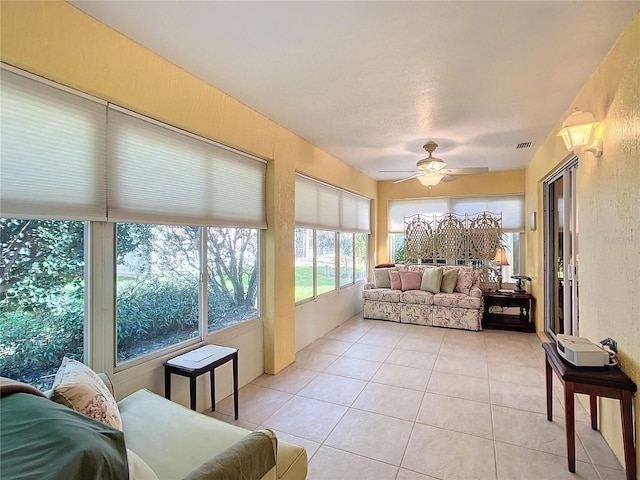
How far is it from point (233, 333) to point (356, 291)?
3314 millimetres

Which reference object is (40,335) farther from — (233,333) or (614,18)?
(614,18)

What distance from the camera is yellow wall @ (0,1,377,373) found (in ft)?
5.21

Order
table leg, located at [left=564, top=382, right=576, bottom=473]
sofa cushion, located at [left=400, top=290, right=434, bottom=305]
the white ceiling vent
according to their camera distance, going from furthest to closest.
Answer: sofa cushion, located at [left=400, top=290, right=434, bottom=305] → the white ceiling vent → table leg, located at [left=564, top=382, right=576, bottom=473]

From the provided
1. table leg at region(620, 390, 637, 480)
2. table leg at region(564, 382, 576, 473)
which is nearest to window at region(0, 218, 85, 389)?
table leg at region(564, 382, 576, 473)

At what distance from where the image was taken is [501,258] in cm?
535

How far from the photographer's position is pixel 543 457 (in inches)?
81.7

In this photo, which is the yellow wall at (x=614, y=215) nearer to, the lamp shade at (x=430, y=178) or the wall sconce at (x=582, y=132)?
the wall sconce at (x=582, y=132)

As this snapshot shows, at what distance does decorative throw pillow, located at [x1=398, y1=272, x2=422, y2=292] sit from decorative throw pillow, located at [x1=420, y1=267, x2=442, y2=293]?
0.09m

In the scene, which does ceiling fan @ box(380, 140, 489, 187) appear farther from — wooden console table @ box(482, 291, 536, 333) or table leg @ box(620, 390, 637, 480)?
table leg @ box(620, 390, 637, 480)

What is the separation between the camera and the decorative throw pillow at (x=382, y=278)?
5836 millimetres

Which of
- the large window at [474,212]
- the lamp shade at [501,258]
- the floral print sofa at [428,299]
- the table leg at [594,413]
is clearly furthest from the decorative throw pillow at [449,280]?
the table leg at [594,413]

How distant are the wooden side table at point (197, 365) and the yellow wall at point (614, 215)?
2595 mm

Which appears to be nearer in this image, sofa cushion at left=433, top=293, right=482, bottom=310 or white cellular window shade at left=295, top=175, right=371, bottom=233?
white cellular window shade at left=295, top=175, right=371, bottom=233

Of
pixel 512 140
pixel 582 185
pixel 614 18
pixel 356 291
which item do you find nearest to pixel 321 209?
pixel 356 291
